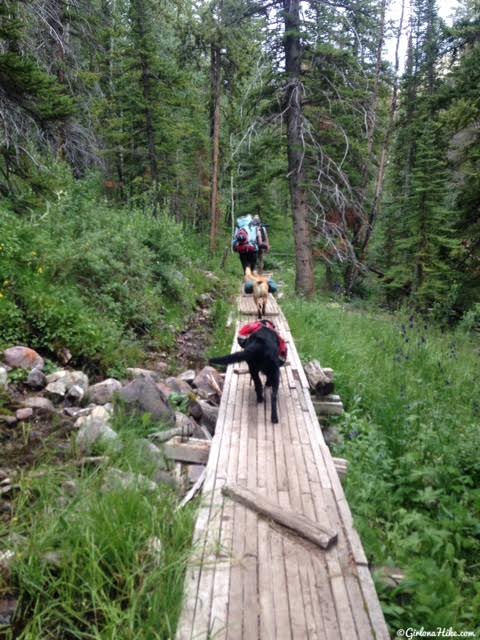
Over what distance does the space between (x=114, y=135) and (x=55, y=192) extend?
9.54 meters

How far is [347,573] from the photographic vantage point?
8.89 ft

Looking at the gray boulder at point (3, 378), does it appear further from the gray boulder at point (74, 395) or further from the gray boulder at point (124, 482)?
the gray boulder at point (124, 482)

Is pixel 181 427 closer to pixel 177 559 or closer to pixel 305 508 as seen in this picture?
pixel 305 508

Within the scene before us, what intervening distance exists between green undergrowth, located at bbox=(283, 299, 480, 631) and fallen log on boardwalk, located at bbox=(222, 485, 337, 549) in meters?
0.60

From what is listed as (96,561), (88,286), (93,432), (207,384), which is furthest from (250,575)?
(88,286)

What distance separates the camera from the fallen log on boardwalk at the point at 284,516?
2.91 meters

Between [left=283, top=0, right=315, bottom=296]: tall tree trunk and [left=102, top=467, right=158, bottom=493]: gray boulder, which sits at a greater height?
[left=283, top=0, right=315, bottom=296]: tall tree trunk

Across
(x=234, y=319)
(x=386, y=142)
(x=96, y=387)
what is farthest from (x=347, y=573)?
(x=386, y=142)

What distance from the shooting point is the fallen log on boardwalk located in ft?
9.54

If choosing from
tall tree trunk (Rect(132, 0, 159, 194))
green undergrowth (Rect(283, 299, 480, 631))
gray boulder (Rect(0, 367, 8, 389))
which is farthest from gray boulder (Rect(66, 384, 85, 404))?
tall tree trunk (Rect(132, 0, 159, 194))

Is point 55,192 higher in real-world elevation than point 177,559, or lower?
higher

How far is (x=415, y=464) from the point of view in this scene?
4.79 m

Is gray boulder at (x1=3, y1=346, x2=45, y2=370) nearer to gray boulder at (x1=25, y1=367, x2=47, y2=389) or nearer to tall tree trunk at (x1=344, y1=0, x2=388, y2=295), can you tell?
gray boulder at (x1=25, y1=367, x2=47, y2=389)

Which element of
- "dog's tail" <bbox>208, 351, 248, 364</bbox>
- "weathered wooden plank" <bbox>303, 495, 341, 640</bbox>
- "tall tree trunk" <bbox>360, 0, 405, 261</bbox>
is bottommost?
"weathered wooden plank" <bbox>303, 495, 341, 640</bbox>
